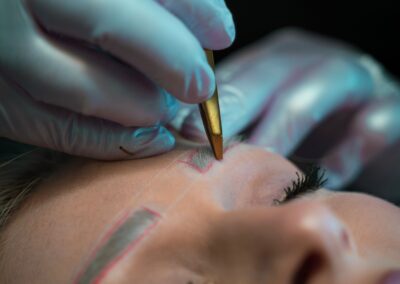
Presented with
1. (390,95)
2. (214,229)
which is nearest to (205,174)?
(214,229)

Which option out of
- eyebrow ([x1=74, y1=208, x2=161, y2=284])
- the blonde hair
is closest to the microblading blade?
eyebrow ([x1=74, y1=208, x2=161, y2=284])

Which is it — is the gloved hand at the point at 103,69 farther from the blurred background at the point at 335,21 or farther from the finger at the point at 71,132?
the blurred background at the point at 335,21

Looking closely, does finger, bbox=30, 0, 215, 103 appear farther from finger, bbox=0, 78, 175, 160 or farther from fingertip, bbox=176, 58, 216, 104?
finger, bbox=0, 78, 175, 160

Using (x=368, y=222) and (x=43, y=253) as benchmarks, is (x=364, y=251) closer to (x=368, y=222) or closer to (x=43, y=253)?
(x=368, y=222)

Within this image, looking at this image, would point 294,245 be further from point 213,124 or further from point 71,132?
point 71,132

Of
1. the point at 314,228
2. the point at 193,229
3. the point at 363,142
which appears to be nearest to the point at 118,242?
the point at 193,229

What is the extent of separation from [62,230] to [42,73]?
316 mm

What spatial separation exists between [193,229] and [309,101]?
884mm

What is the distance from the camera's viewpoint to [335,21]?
2.21 m

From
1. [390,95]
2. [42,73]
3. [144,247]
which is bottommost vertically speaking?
[390,95]

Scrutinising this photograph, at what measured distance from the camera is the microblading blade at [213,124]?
3.24 ft

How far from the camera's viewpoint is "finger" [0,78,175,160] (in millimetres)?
969

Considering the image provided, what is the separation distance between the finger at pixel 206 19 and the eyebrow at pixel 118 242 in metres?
0.39

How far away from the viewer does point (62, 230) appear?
2.96 feet
